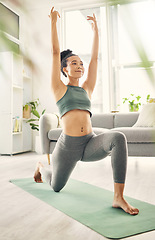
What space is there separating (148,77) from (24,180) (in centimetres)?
200

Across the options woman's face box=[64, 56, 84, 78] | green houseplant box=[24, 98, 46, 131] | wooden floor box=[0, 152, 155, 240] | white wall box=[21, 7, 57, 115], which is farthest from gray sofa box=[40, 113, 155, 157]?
white wall box=[21, 7, 57, 115]

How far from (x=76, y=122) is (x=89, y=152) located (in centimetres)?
18

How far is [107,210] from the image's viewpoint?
1.32 metres

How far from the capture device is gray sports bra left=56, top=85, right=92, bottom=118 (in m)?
1.42

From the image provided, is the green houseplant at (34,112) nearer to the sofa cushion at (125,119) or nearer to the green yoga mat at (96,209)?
the sofa cushion at (125,119)

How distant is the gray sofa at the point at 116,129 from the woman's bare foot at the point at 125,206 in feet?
2.53

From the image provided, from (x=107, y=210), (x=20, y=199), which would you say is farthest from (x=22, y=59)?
(x=20, y=199)

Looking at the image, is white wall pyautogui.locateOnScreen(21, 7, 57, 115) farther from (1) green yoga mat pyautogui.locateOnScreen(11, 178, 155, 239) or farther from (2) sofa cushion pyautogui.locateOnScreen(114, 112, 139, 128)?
(2) sofa cushion pyautogui.locateOnScreen(114, 112, 139, 128)

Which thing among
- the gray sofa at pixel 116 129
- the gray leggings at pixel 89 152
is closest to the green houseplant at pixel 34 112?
the gray sofa at pixel 116 129

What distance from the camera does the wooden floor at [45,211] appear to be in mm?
1013

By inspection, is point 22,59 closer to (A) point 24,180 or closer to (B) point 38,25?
(B) point 38,25

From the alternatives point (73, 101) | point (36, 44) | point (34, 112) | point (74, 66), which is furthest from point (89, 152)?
point (34, 112)

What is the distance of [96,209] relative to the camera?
1.35 meters

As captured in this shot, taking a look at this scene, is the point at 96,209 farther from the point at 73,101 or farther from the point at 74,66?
the point at 74,66
